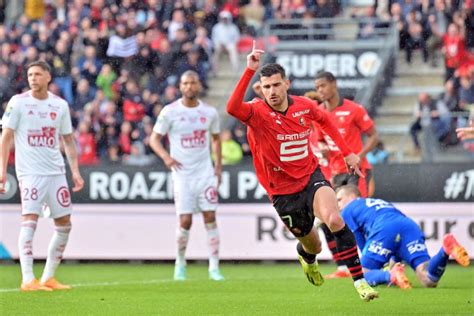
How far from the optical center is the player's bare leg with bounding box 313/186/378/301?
10.7 metres

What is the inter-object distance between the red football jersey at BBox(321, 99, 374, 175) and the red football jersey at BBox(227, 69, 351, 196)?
339 cm

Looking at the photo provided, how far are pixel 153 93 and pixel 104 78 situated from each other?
156 centimetres

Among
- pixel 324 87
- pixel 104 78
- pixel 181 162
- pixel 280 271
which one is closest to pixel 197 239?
pixel 280 271

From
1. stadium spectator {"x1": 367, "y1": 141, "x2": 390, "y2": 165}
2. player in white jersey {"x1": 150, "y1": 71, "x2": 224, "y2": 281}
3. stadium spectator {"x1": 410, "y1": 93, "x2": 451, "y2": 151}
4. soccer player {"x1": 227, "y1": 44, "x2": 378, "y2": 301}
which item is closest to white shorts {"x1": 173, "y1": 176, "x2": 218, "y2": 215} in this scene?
player in white jersey {"x1": 150, "y1": 71, "x2": 224, "y2": 281}

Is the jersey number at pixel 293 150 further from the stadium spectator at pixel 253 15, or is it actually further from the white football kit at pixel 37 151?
the stadium spectator at pixel 253 15

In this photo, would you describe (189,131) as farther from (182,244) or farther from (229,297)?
(229,297)

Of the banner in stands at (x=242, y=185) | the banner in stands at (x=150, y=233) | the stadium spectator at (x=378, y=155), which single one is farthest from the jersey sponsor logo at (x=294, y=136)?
the stadium spectator at (x=378, y=155)

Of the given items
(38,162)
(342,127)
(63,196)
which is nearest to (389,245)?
(342,127)

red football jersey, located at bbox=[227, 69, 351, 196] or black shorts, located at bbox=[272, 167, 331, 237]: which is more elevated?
red football jersey, located at bbox=[227, 69, 351, 196]

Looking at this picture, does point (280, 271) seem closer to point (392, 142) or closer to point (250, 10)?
point (392, 142)

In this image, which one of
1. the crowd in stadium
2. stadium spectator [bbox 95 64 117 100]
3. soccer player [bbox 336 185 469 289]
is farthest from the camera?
stadium spectator [bbox 95 64 117 100]

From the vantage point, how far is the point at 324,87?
49.0 ft

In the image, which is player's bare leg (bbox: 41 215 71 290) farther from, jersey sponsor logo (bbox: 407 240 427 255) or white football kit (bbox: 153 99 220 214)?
jersey sponsor logo (bbox: 407 240 427 255)

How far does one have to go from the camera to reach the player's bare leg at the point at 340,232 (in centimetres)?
1073
